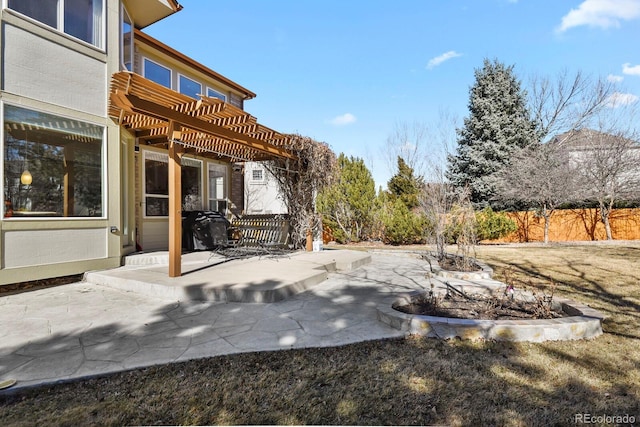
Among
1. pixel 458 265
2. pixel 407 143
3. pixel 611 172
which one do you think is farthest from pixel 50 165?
pixel 611 172

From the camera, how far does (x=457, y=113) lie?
19.6 m

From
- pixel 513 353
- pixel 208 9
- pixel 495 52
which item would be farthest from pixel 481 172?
pixel 513 353

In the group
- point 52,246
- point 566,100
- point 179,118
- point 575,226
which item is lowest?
point 575,226

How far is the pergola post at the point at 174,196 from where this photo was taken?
17.0ft

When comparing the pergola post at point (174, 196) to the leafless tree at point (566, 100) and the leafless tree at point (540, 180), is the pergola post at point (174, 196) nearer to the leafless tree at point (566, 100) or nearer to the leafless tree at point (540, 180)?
the leafless tree at point (540, 180)

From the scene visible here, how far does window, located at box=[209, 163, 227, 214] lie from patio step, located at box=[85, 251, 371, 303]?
9.80 feet

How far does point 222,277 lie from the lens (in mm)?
5359

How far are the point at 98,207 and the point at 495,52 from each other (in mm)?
20103

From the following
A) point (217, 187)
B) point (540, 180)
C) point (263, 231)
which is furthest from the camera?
point (540, 180)

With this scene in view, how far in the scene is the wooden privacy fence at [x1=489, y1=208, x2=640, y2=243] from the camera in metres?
16.2

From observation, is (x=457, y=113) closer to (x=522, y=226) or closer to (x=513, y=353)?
(x=522, y=226)

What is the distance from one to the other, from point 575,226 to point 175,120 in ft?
61.5

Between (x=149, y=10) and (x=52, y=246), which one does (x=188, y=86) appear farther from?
(x=52, y=246)

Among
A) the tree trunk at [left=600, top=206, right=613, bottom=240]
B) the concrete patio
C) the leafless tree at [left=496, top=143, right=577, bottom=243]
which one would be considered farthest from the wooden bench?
the tree trunk at [left=600, top=206, right=613, bottom=240]
